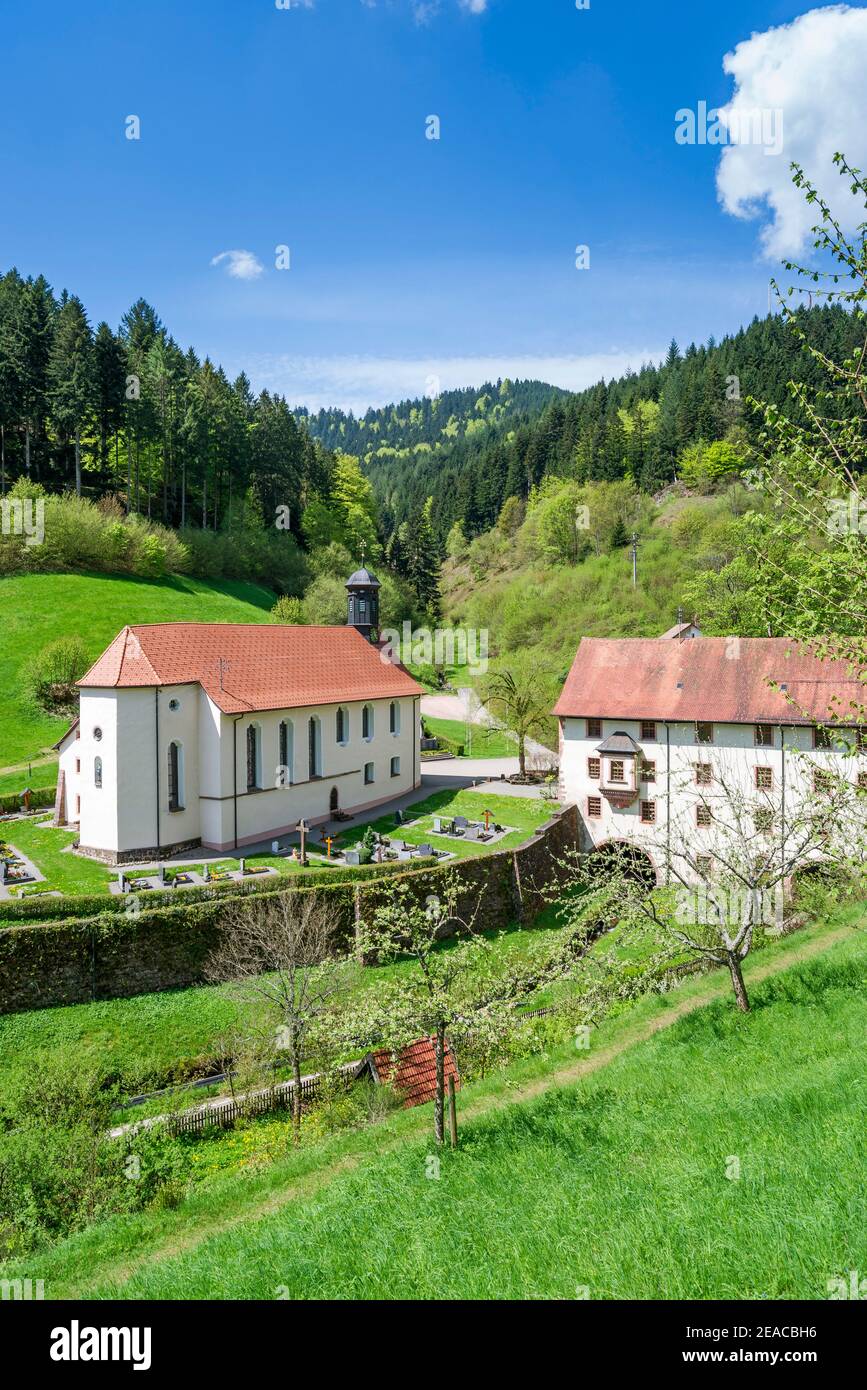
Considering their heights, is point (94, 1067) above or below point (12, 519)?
below

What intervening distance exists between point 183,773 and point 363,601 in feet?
66.6

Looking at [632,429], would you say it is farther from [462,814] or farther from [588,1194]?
[588,1194]

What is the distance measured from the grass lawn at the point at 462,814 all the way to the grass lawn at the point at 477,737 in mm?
15572

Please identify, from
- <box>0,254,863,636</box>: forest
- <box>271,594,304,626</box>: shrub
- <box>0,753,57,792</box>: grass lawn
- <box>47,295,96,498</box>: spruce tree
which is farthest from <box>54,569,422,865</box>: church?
<box>47,295,96,498</box>: spruce tree

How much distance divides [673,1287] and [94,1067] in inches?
736

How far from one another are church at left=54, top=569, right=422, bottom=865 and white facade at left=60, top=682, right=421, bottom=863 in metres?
0.05

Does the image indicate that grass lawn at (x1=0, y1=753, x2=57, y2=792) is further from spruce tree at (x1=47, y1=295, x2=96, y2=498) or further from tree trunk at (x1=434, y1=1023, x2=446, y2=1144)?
spruce tree at (x1=47, y1=295, x2=96, y2=498)

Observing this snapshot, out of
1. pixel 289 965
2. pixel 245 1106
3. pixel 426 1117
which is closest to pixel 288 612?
pixel 289 965

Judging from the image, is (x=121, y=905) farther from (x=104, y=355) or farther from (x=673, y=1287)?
(x=104, y=355)

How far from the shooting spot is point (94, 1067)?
2111cm

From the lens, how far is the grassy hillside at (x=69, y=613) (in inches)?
1811
